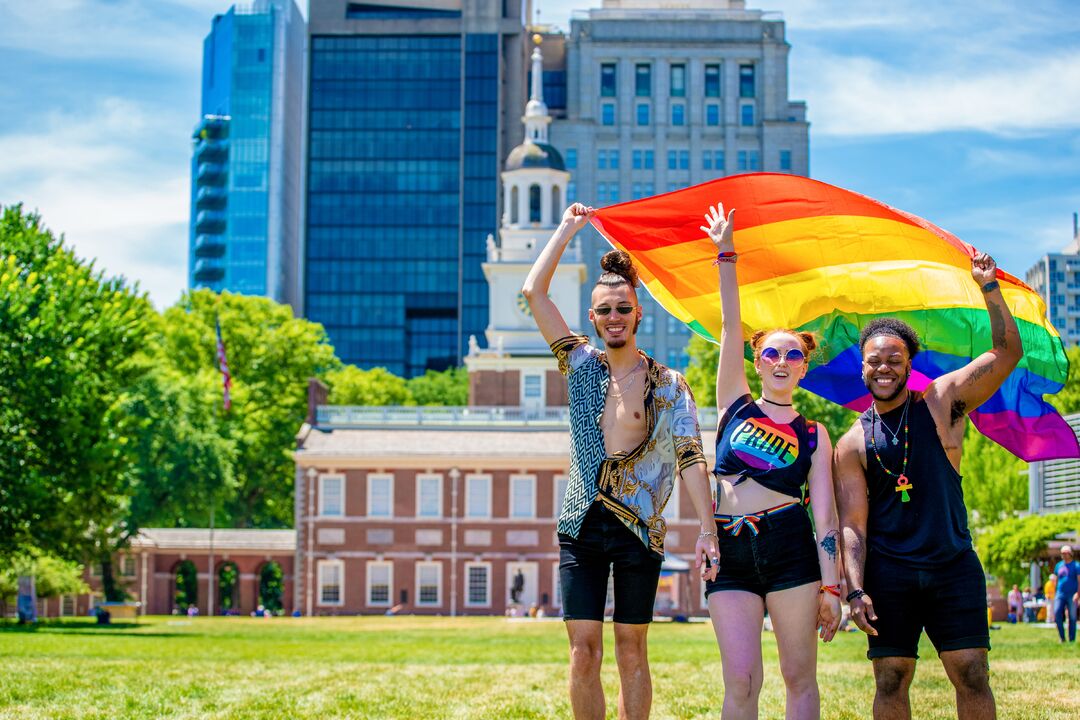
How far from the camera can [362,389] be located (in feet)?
296

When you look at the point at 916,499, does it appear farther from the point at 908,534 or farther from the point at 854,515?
the point at 854,515

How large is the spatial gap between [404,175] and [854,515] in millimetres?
130109

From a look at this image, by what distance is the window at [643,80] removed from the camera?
140 m

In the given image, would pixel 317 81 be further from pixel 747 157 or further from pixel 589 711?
pixel 589 711

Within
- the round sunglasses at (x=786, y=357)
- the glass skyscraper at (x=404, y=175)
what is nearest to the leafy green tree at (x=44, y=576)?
the round sunglasses at (x=786, y=357)

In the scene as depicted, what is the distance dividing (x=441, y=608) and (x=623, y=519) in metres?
52.4

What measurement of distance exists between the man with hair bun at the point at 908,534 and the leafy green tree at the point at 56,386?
28.4 m

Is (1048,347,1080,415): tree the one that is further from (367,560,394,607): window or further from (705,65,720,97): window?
(705,65,720,97): window

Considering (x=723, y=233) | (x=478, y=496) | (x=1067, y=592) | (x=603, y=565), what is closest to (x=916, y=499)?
(x=603, y=565)

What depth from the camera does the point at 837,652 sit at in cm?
2033

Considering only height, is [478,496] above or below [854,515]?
above

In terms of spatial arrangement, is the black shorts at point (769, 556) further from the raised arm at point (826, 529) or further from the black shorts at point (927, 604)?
the black shorts at point (927, 604)

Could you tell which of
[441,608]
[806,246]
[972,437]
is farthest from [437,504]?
[806,246]

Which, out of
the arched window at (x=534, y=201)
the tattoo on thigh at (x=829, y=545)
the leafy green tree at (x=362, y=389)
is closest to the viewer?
the tattoo on thigh at (x=829, y=545)
